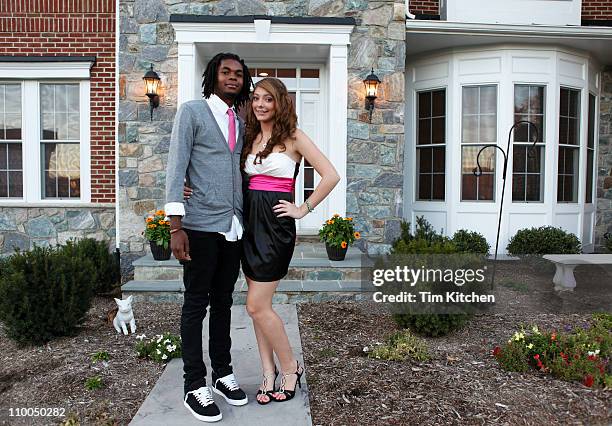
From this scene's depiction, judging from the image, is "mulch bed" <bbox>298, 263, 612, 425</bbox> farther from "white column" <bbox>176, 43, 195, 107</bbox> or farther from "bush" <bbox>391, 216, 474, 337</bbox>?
"white column" <bbox>176, 43, 195, 107</bbox>

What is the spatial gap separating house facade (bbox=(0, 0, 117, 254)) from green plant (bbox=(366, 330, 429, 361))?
5.15 meters

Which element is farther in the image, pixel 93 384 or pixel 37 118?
pixel 37 118

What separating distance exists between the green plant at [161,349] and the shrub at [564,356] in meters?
2.38

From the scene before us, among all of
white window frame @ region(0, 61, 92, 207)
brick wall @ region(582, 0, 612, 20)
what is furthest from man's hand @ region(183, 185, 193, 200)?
brick wall @ region(582, 0, 612, 20)

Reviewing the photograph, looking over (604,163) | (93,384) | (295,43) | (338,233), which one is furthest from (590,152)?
(93,384)

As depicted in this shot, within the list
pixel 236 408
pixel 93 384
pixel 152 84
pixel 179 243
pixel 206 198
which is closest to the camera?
pixel 179 243

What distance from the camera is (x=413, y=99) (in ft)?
26.4

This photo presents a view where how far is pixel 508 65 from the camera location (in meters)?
7.38

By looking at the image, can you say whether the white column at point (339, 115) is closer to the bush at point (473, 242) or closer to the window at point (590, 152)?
the bush at point (473, 242)

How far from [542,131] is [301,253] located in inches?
173

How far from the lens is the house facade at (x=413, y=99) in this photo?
6402 mm

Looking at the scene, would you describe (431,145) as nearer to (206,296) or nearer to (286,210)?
(286,210)

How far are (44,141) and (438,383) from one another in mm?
6914

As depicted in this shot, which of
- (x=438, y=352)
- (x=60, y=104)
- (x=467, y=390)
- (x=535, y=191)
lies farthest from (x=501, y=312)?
(x=60, y=104)
